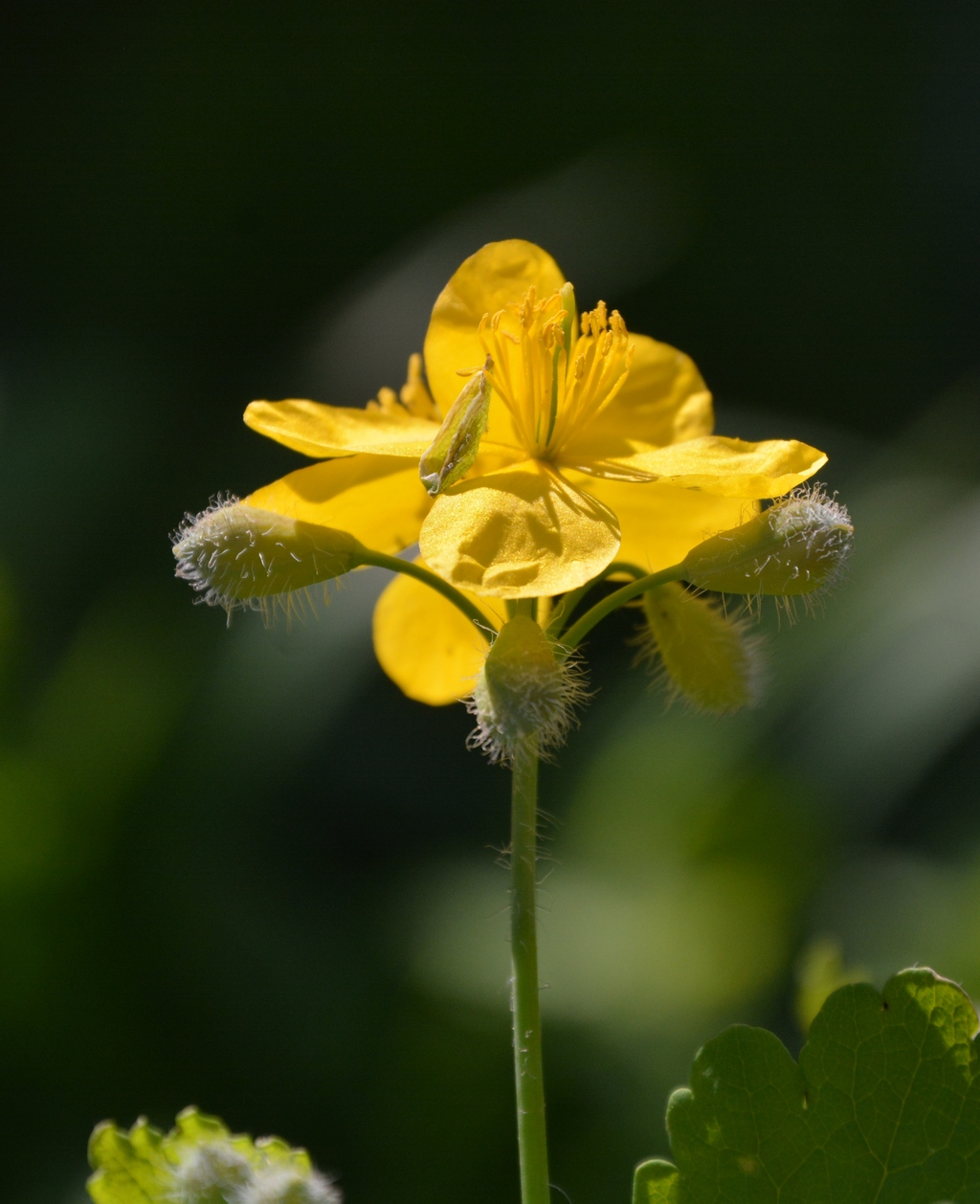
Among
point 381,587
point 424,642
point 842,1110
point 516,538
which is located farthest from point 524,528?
point 381,587

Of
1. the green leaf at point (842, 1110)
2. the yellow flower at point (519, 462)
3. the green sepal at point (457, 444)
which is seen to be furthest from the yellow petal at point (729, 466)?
the green leaf at point (842, 1110)

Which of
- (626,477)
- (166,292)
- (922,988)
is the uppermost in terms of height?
(166,292)

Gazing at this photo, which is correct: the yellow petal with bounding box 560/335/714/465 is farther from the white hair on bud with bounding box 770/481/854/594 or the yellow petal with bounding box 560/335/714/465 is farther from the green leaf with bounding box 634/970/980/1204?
the green leaf with bounding box 634/970/980/1204

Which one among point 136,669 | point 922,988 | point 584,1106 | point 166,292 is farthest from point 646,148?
point 922,988

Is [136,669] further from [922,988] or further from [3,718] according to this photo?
[922,988]

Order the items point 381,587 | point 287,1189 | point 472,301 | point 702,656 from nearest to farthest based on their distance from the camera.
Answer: point 287,1189 → point 702,656 → point 472,301 → point 381,587

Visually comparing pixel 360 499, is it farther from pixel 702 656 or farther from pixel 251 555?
pixel 702 656

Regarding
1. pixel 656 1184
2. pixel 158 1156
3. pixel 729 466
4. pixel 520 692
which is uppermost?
pixel 729 466
